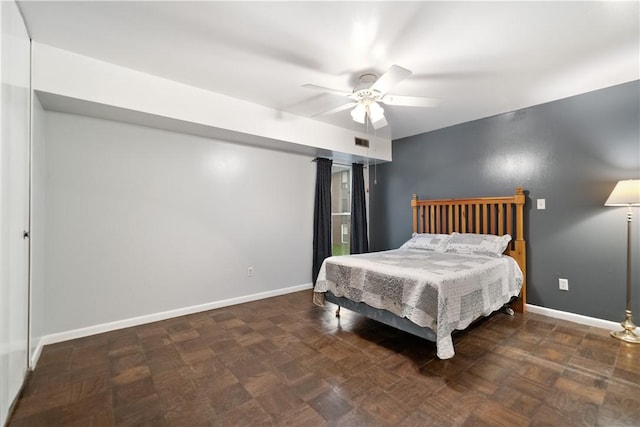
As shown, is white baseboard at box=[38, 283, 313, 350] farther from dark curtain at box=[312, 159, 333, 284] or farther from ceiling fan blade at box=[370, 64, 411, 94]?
ceiling fan blade at box=[370, 64, 411, 94]

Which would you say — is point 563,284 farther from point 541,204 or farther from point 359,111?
point 359,111

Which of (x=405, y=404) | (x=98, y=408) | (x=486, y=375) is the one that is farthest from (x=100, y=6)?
(x=486, y=375)

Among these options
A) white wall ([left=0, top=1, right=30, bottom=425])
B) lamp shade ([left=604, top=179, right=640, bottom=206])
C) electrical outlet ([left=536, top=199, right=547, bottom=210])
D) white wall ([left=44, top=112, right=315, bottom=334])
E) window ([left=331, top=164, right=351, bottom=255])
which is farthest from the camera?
window ([left=331, top=164, right=351, bottom=255])

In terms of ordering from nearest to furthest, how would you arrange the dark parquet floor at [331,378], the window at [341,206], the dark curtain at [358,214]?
1. the dark parquet floor at [331,378]
2. the dark curtain at [358,214]
3. the window at [341,206]

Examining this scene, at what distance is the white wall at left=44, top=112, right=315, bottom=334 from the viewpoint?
252 centimetres

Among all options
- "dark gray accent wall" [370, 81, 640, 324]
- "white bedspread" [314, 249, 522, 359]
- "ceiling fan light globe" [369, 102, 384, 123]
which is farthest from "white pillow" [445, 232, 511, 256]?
"ceiling fan light globe" [369, 102, 384, 123]

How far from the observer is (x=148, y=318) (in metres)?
2.91

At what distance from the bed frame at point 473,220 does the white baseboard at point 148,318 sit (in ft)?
3.77

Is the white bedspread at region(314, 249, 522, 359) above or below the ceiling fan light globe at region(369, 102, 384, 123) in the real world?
below

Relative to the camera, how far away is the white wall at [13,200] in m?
1.42

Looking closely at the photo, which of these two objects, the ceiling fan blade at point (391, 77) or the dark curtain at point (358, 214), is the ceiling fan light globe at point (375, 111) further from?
the dark curtain at point (358, 214)

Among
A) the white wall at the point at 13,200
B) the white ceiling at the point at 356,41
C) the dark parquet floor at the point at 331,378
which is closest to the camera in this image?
the white wall at the point at 13,200

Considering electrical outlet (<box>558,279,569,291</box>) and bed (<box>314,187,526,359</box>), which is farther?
electrical outlet (<box>558,279,569,291</box>)

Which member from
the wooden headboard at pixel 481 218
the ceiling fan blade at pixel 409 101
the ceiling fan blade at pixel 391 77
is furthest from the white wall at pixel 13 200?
the wooden headboard at pixel 481 218
